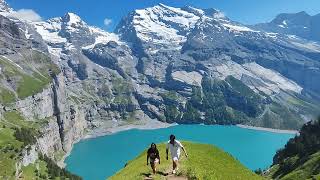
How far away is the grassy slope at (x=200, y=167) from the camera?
40.5m

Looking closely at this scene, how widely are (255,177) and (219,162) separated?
4.83 metres

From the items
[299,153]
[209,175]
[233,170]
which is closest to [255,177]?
[233,170]

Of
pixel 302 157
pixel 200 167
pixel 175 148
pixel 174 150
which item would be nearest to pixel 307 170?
pixel 302 157

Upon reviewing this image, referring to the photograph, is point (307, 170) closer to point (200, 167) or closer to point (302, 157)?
point (302, 157)

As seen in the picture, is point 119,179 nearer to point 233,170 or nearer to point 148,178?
point 148,178

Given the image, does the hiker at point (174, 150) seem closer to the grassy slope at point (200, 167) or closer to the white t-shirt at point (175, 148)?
the white t-shirt at point (175, 148)

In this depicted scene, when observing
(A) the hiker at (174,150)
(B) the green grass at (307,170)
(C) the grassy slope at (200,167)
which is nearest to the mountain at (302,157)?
(B) the green grass at (307,170)

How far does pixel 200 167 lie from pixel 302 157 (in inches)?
4501

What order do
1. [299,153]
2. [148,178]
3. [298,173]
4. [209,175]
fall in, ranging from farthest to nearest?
[299,153] → [298,173] → [209,175] → [148,178]

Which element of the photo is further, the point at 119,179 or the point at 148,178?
the point at 119,179

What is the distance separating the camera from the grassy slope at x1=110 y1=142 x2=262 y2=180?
40.5m

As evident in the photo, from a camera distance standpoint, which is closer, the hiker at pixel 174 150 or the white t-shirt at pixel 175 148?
the hiker at pixel 174 150

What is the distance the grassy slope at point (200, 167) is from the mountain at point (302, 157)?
63.1 meters

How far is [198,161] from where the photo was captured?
166 feet
